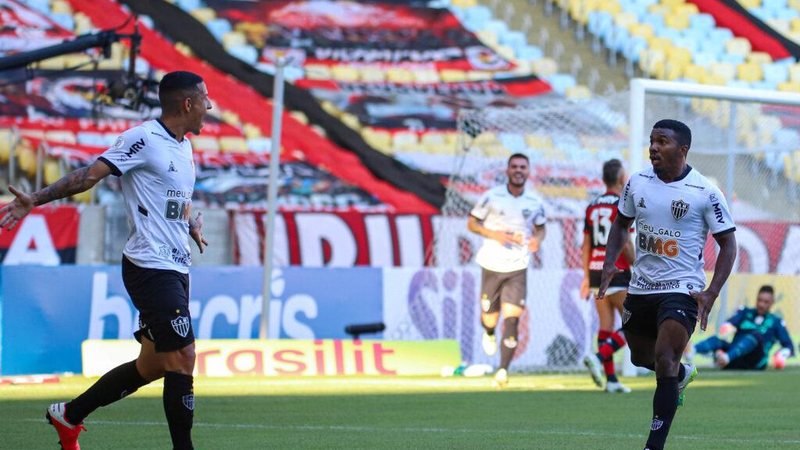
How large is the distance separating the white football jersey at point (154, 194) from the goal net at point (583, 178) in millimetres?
10539

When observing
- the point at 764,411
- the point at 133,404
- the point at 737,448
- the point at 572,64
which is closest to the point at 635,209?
the point at 737,448

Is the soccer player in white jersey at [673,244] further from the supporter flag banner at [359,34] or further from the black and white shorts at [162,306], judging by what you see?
the supporter flag banner at [359,34]

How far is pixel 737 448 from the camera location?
Result: 870 cm

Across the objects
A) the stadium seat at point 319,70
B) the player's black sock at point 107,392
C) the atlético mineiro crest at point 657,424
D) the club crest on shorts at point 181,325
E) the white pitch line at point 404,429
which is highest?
the stadium seat at point 319,70

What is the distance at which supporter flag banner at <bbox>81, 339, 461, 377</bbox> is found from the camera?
1485 cm

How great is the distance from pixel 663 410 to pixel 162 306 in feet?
8.77

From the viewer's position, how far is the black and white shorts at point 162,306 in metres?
7.12

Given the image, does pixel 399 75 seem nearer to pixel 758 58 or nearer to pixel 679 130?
pixel 758 58

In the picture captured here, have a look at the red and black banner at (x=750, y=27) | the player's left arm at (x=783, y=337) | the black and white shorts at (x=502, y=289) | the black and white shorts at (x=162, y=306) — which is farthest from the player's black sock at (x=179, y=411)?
the red and black banner at (x=750, y=27)

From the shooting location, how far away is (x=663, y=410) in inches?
303

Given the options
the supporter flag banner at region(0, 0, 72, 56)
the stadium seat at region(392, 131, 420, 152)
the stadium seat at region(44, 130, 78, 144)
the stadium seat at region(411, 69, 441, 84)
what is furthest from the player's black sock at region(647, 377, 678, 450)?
the stadium seat at region(411, 69, 441, 84)

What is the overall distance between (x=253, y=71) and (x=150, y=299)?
20202 mm

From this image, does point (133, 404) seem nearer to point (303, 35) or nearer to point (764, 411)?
point (764, 411)

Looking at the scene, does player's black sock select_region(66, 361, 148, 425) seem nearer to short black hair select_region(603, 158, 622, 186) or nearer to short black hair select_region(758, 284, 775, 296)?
short black hair select_region(603, 158, 622, 186)
